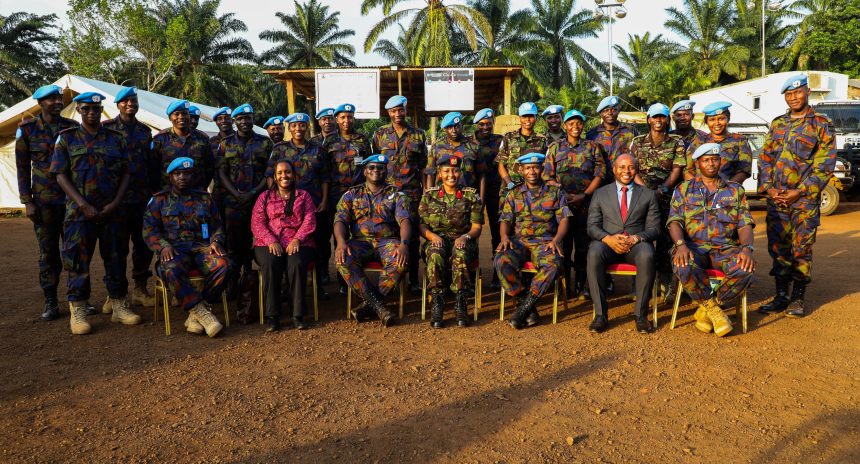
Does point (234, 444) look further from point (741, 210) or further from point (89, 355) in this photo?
point (741, 210)

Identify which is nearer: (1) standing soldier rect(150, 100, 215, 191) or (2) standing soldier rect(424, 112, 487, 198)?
(1) standing soldier rect(150, 100, 215, 191)

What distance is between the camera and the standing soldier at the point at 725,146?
5.30m

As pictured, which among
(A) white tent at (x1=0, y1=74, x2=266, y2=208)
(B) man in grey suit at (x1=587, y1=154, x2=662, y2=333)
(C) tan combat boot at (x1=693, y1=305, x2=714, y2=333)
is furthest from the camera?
(A) white tent at (x1=0, y1=74, x2=266, y2=208)

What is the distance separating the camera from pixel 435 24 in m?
22.6

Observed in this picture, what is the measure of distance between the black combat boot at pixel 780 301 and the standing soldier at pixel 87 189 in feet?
18.1

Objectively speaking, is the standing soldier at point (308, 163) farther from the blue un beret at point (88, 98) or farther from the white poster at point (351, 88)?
the white poster at point (351, 88)

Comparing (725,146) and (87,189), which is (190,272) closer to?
(87,189)

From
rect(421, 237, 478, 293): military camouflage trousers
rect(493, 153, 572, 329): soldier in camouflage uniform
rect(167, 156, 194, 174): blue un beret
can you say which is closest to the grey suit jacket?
rect(493, 153, 572, 329): soldier in camouflage uniform

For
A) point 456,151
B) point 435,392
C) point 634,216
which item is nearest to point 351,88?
point 456,151

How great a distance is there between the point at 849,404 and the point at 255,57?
3422 cm

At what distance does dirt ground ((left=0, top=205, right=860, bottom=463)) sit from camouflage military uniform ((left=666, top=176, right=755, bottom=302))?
41 centimetres

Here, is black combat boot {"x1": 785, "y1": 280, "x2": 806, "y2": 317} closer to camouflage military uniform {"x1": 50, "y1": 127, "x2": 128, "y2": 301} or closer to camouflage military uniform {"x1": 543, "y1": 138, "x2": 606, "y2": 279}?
camouflage military uniform {"x1": 543, "y1": 138, "x2": 606, "y2": 279}

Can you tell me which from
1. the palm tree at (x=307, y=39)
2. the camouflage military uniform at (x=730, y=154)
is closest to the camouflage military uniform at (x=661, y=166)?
the camouflage military uniform at (x=730, y=154)

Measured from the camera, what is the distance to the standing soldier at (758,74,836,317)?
5.06m
